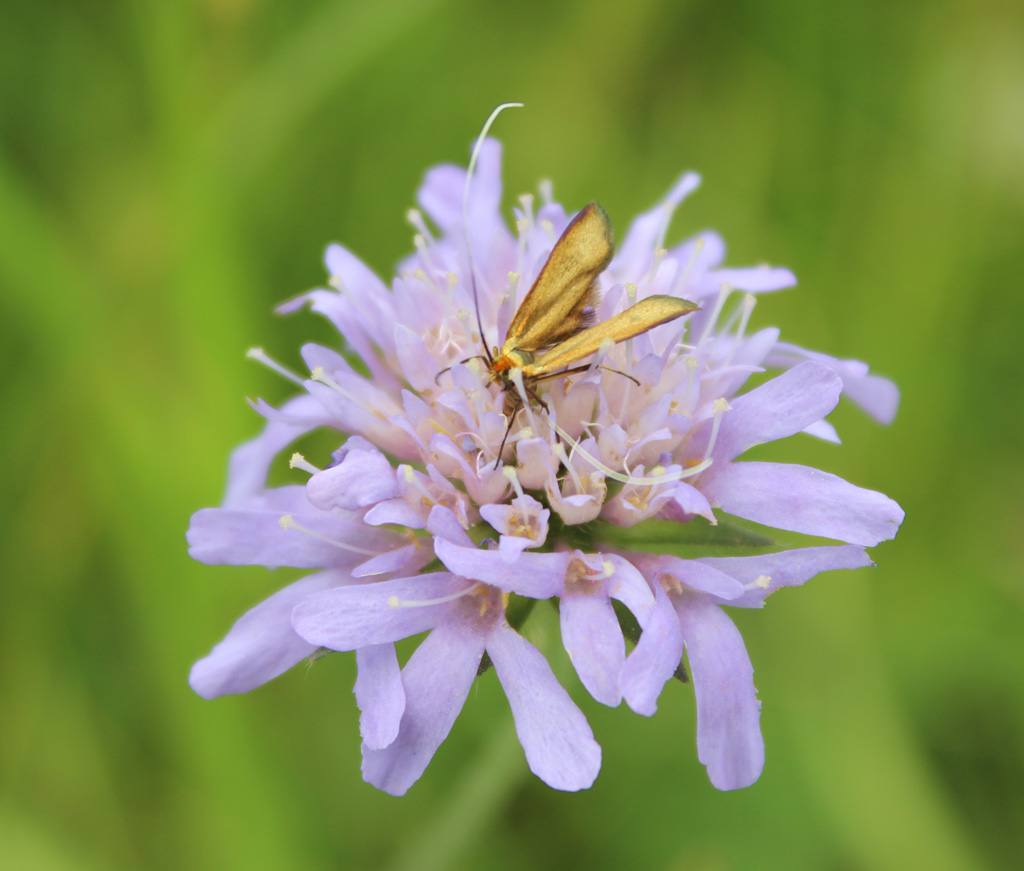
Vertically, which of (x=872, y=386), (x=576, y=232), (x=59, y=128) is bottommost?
(x=872, y=386)

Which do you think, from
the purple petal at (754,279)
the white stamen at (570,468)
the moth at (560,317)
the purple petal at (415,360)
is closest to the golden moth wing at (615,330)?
the moth at (560,317)

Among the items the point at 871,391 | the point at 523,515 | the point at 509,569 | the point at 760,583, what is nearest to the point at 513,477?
the point at 523,515

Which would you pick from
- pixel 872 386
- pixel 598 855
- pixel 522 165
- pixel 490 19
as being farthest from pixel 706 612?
pixel 490 19

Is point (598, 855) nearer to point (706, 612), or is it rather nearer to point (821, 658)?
point (821, 658)

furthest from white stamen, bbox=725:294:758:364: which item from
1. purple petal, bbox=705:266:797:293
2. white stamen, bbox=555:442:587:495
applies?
white stamen, bbox=555:442:587:495

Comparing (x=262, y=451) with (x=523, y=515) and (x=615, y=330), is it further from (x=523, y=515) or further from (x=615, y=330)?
(x=615, y=330)

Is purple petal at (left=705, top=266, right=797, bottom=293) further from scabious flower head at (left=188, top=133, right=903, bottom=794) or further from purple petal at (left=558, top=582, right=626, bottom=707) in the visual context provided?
purple petal at (left=558, top=582, right=626, bottom=707)
